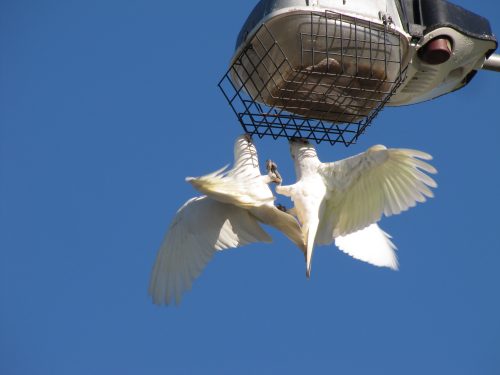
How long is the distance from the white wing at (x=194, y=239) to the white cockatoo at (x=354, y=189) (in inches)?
14.1

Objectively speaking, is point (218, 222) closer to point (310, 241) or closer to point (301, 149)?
point (301, 149)

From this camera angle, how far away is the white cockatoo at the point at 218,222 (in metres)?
5.58

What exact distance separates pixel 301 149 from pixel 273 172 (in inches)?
9.3

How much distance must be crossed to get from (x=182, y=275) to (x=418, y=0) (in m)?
2.03

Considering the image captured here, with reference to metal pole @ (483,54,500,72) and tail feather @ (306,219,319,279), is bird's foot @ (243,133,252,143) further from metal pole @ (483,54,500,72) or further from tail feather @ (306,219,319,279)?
metal pole @ (483,54,500,72)

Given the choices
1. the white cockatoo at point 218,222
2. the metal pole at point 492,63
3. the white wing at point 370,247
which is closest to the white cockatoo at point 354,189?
the white cockatoo at point 218,222

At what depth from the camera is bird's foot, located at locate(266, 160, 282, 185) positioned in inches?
225

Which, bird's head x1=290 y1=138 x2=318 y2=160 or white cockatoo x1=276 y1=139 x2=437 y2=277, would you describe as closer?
white cockatoo x1=276 y1=139 x2=437 y2=277

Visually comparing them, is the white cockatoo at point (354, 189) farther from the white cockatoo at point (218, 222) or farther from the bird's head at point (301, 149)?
the white cockatoo at point (218, 222)

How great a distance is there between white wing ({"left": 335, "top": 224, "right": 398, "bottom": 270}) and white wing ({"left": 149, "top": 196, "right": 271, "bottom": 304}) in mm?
809

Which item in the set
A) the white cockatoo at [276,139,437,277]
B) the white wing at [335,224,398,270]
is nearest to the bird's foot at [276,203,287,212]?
the white cockatoo at [276,139,437,277]

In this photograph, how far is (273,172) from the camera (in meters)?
5.75

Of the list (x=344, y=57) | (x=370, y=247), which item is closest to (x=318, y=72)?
(x=344, y=57)

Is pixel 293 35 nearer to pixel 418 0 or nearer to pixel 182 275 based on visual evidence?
pixel 418 0
